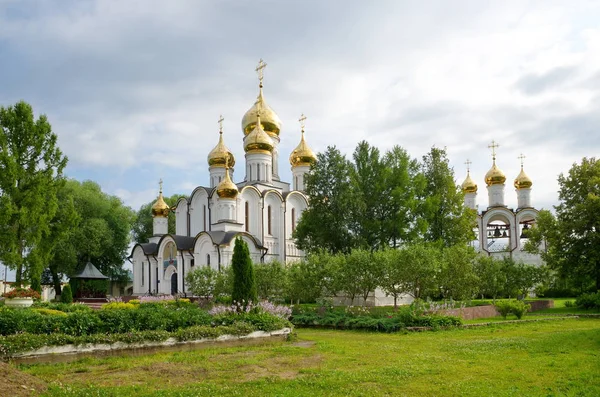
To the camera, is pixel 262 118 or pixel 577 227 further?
pixel 262 118

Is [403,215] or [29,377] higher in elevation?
[403,215]

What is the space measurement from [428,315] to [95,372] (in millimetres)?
10617

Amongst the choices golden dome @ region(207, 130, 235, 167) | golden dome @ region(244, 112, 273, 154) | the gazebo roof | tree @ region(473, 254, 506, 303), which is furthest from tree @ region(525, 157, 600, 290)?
the gazebo roof

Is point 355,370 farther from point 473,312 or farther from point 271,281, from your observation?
point 271,281

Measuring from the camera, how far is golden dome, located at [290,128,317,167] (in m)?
45.7

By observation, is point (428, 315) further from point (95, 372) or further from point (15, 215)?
point (15, 215)

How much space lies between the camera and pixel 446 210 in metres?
32.2

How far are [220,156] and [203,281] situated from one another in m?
19.5

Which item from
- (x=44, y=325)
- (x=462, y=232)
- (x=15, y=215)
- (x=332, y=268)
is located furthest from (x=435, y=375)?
(x=462, y=232)

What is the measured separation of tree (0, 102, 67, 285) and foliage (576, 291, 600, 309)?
79.3 feet

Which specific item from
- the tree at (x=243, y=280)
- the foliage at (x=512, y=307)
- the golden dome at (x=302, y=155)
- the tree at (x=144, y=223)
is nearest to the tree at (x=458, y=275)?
the foliage at (x=512, y=307)

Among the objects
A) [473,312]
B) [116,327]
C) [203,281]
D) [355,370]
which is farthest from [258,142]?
[355,370]

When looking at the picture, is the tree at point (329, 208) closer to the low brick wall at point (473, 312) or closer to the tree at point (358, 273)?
the tree at point (358, 273)

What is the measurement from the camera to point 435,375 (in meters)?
8.88
